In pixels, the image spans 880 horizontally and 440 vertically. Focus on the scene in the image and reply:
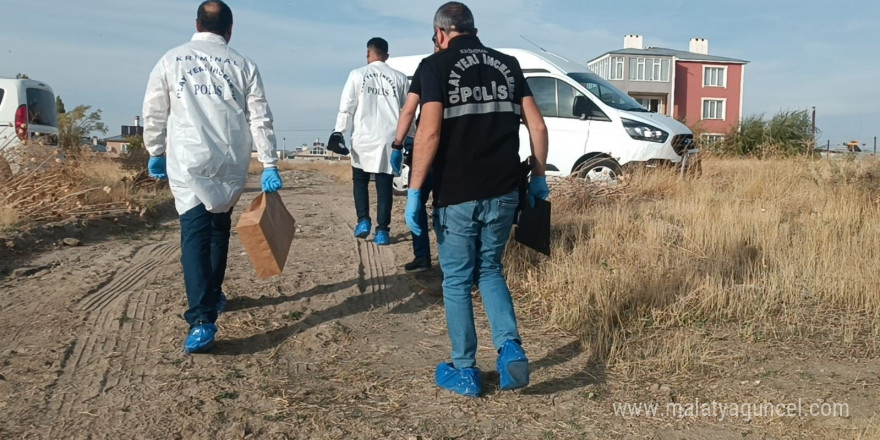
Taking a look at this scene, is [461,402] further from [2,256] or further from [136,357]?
[2,256]

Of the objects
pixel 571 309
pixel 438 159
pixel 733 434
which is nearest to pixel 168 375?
pixel 438 159

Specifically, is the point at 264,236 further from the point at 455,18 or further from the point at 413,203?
the point at 455,18

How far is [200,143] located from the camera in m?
4.01

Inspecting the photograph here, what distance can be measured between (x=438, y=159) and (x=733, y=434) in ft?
5.93

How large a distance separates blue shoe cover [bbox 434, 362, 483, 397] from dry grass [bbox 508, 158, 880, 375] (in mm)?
909

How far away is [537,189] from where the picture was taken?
12.3ft

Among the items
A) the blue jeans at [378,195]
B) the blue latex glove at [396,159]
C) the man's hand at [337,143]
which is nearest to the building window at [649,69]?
the blue jeans at [378,195]

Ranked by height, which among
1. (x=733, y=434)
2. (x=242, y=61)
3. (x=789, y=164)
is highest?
(x=242, y=61)

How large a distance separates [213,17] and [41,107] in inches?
409

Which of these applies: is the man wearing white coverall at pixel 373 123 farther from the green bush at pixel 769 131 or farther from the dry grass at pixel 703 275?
the green bush at pixel 769 131

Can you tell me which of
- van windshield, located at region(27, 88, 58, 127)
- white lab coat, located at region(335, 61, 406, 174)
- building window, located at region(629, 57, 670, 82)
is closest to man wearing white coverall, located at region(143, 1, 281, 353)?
white lab coat, located at region(335, 61, 406, 174)
